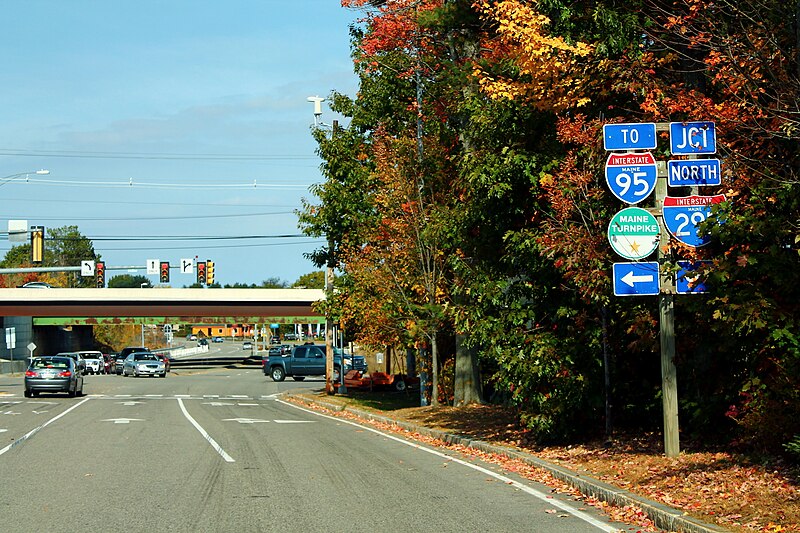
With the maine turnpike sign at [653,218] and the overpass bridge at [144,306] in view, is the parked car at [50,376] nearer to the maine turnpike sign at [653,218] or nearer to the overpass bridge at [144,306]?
the maine turnpike sign at [653,218]

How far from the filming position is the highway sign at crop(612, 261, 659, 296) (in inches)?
498

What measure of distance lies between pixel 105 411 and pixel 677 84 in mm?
20173

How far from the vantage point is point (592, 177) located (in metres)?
14.1

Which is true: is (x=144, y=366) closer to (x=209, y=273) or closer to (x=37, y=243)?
(x=209, y=273)

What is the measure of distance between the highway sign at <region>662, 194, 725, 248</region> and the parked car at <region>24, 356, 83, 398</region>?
2920 cm

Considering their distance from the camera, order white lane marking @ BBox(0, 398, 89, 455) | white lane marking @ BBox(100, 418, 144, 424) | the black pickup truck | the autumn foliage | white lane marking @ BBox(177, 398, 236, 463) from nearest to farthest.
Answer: the autumn foliage
white lane marking @ BBox(177, 398, 236, 463)
white lane marking @ BBox(0, 398, 89, 455)
white lane marking @ BBox(100, 418, 144, 424)
the black pickup truck

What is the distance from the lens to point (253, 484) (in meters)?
12.5

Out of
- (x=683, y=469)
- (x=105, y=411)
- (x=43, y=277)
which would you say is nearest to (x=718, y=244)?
(x=683, y=469)

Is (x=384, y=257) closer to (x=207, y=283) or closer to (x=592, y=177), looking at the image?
(x=592, y=177)

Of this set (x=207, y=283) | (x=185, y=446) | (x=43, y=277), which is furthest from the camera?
(x=43, y=277)

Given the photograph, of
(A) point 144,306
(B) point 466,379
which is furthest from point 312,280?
(B) point 466,379

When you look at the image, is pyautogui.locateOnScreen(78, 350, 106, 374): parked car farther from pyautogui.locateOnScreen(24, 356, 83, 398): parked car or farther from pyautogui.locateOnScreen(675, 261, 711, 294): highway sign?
pyautogui.locateOnScreen(675, 261, 711, 294): highway sign

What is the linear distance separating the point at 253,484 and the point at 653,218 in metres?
6.32

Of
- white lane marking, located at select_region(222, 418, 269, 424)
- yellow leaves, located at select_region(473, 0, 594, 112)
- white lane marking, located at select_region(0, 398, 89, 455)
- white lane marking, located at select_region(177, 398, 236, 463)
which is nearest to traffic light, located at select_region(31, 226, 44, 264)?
white lane marking, located at select_region(0, 398, 89, 455)
